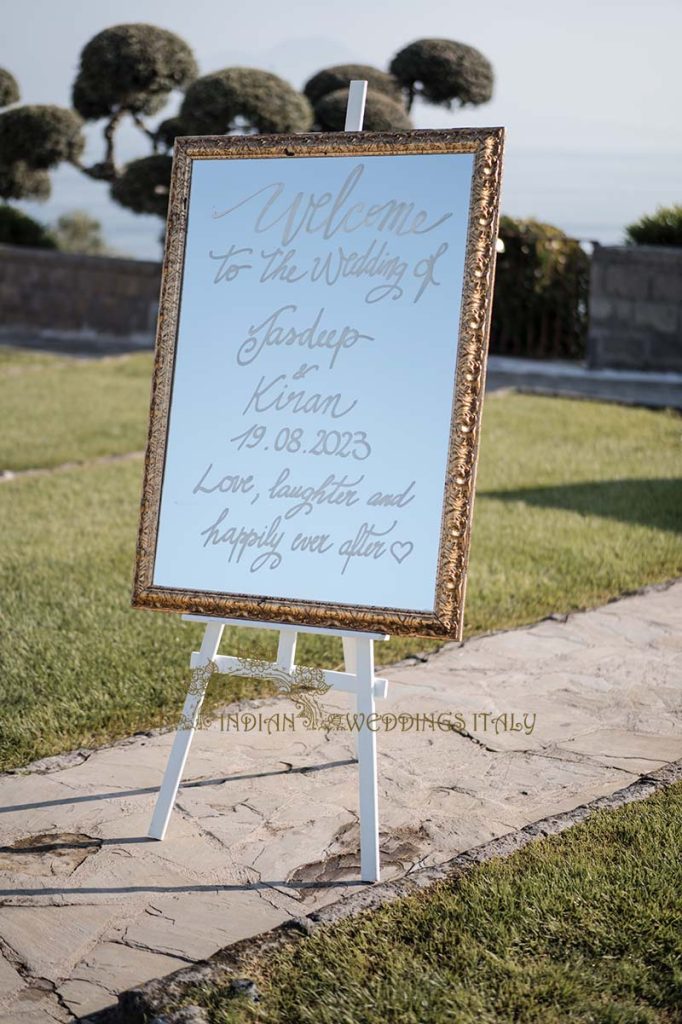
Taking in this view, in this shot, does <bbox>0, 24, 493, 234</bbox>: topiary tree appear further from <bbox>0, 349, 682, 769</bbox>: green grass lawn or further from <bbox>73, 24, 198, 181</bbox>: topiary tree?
<bbox>0, 349, 682, 769</bbox>: green grass lawn

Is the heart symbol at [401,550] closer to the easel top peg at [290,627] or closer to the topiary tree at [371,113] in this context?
the easel top peg at [290,627]

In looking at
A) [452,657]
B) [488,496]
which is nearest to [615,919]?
[452,657]

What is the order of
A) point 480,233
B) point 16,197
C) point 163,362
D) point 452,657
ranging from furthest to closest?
point 16,197
point 452,657
point 163,362
point 480,233

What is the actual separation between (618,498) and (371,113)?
363 inches

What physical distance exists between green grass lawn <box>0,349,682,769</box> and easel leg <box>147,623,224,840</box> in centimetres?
71

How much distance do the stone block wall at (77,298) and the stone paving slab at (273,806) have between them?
Result: 12212 mm

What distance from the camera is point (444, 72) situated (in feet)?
65.7

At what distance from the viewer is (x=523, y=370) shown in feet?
44.9

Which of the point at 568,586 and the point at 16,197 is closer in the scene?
the point at 568,586

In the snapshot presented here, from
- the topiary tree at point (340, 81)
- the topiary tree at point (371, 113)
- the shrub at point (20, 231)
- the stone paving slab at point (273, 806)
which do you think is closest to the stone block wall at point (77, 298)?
the shrub at point (20, 231)

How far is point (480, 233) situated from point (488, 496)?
4.74 metres

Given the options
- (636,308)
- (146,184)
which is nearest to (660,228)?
(636,308)

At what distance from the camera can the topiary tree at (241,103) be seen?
1567cm

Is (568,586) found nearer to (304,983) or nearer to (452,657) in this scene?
(452,657)
